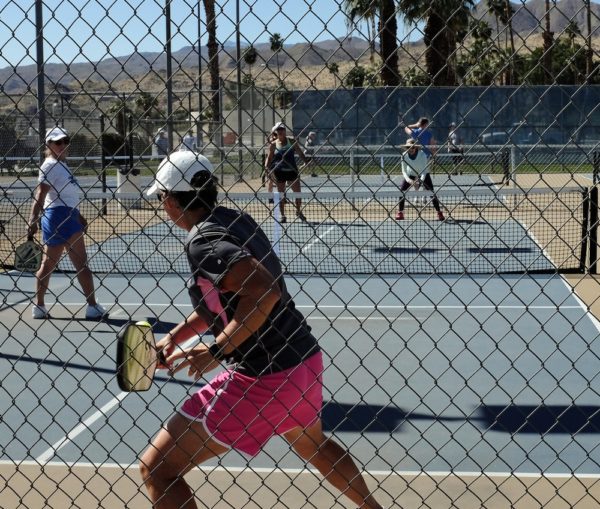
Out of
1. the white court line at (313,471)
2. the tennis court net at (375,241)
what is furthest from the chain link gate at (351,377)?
the tennis court net at (375,241)

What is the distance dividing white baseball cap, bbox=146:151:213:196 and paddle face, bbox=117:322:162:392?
57 centimetres

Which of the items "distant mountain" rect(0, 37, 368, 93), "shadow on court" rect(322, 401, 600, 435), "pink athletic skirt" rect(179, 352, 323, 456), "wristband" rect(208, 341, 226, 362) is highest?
"distant mountain" rect(0, 37, 368, 93)

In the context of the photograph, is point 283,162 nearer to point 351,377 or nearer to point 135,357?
point 135,357

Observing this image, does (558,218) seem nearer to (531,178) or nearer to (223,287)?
(531,178)

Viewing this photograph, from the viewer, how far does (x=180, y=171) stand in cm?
375

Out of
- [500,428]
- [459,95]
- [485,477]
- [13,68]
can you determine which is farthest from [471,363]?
[459,95]

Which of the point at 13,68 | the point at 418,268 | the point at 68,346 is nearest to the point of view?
the point at 13,68

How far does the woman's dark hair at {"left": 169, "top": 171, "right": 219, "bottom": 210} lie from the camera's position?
378cm

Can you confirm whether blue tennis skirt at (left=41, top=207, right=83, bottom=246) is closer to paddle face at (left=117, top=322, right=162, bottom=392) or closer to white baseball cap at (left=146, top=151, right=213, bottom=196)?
paddle face at (left=117, top=322, right=162, bottom=392)

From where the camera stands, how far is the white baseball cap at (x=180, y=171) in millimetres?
3764

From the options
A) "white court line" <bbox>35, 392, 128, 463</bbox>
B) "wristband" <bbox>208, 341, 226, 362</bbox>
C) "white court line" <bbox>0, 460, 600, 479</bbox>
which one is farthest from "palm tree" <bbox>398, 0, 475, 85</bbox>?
"white court line" <bbox>35, 392, 128, 463</bbox>

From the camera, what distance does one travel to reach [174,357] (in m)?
3.99

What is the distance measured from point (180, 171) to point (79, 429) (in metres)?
2.80

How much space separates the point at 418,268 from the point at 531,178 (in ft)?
51.6
